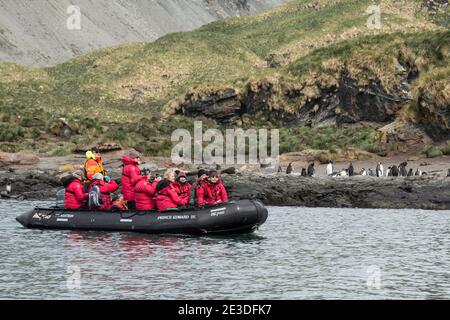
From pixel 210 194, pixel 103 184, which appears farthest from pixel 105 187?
pixel 210 194

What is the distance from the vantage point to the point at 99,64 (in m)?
152

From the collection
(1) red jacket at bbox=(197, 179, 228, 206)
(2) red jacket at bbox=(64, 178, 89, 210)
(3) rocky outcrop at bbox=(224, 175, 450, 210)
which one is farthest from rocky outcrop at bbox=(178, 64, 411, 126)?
(2) red jacket at bbox=(64, 178, 89, 210)

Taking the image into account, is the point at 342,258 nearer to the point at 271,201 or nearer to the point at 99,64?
the point at 271,201

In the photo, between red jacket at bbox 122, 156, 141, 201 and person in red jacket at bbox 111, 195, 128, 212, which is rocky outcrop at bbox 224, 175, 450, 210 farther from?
red jacket at bbox 122, 156, 141, 201

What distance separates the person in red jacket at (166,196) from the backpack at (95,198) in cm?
226

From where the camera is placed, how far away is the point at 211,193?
107ft

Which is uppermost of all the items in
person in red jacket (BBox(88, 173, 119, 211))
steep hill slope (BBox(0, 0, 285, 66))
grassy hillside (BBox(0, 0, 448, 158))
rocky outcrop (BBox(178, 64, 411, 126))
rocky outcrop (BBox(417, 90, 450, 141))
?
steep hill slope (BBox(0, 0, 285, 66))

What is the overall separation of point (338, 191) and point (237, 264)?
22.4m

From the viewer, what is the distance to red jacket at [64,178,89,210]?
33094 mm

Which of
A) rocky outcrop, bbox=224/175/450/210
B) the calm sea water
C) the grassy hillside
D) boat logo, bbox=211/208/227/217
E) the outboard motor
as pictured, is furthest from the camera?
the grassy hillside

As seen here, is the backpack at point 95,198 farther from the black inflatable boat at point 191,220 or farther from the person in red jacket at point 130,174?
the person in red jacket at point 130,174

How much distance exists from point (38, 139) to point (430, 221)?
144ft

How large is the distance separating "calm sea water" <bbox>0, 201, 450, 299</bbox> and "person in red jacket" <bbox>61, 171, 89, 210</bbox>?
1.12 meters

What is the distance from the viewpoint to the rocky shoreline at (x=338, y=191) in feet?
152
